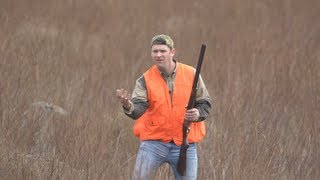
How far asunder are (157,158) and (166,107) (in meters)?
0.32

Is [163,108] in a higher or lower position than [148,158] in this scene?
higher

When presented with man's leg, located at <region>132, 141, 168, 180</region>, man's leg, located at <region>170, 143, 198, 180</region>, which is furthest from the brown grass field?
man's leg, located at <region>170, 143, 198, 180</region>

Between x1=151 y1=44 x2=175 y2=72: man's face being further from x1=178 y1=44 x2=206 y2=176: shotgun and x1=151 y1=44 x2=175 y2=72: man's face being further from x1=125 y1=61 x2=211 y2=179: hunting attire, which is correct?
x1=178 y1=44 x2=206 y2=176: shotgun

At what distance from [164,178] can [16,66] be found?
7.80 feet

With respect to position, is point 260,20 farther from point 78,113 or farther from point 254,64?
point 78,113

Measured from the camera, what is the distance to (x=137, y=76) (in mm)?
7086

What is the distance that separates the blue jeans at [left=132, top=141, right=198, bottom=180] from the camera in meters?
3.92

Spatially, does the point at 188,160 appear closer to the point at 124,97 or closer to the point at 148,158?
A: the point at 148,158

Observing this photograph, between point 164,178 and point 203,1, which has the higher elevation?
point 203,1

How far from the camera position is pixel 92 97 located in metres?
6.48

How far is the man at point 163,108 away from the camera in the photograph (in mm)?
3873

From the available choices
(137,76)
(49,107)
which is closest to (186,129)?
(49,107)

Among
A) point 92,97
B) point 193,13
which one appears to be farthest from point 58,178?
point 193,13

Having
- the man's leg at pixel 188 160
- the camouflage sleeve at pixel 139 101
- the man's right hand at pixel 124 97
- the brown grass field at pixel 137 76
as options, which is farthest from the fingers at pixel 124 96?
the brown grass field at pixel 137 76
